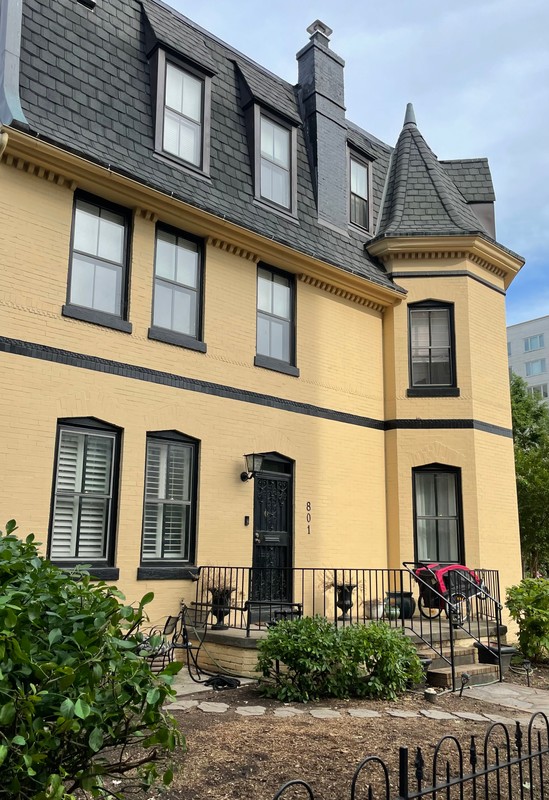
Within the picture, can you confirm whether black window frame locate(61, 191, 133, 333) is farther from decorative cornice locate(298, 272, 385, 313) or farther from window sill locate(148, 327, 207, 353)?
decorative cornice locate(298, 272, 385, 313)

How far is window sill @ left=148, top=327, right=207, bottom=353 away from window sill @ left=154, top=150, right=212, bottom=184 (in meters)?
2.67

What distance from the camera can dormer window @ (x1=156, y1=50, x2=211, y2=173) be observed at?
35.6 ft

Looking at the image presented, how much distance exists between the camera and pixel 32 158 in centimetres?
881

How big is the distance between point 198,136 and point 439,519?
320 inches

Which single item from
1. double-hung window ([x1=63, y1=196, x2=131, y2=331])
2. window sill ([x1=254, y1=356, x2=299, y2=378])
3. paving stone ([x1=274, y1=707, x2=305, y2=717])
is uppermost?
double-hung window ([x1=63, y1=196, x2=131, y2=331])

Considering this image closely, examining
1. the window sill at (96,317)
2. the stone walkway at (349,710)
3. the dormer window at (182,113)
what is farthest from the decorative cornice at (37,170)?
the stone walkway at (349,710)

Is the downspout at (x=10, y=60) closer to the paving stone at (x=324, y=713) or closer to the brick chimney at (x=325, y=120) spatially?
the brick chimney at (x=325, y=120)

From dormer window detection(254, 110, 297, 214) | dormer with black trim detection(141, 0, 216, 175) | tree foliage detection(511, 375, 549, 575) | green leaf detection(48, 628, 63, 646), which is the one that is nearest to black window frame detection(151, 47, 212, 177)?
dormer with black trim detection(141, 0, 216, 175)

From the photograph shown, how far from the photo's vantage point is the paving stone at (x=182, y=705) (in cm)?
696

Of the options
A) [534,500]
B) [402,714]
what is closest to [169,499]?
[402,714]

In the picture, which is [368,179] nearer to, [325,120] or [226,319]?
[325,120]

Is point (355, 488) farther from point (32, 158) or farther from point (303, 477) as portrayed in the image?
point (32, 158)

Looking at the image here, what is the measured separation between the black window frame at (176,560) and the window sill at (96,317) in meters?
1.54

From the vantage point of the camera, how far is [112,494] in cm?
922
